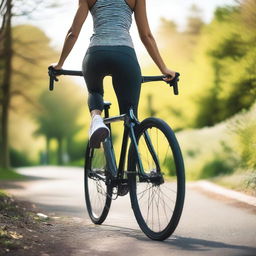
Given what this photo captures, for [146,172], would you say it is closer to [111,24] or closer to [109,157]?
[109,157]

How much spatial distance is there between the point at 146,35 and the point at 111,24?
0.37 meters

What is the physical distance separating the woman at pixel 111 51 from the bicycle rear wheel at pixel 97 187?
2.67 ft

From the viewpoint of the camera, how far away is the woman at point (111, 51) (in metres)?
5.16

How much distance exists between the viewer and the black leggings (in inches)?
203

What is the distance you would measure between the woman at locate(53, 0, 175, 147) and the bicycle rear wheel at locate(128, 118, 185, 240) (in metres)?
0.33

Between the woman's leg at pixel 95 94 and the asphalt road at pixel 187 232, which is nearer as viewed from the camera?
the asphalt road at pixel 187 232

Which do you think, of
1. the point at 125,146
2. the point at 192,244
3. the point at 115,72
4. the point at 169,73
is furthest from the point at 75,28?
the point at 192,244

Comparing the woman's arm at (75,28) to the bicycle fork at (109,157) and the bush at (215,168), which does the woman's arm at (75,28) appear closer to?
the bicycle fork at (109,157)

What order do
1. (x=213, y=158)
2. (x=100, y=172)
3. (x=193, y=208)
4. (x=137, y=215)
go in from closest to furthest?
(x=137, y=215) → (x=100, y=172) → (x=193, y=208) → (x=213, y=158)

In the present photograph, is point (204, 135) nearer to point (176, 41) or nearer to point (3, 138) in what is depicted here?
point (3, 138)

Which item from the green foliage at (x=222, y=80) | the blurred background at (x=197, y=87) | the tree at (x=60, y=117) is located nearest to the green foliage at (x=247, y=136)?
the blurred background at (x=197, y=87)

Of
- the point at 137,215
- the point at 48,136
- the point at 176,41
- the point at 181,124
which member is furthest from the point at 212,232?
the point at 48,136

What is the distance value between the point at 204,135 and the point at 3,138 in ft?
32.7

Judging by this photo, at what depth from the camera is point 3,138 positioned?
24781mm
